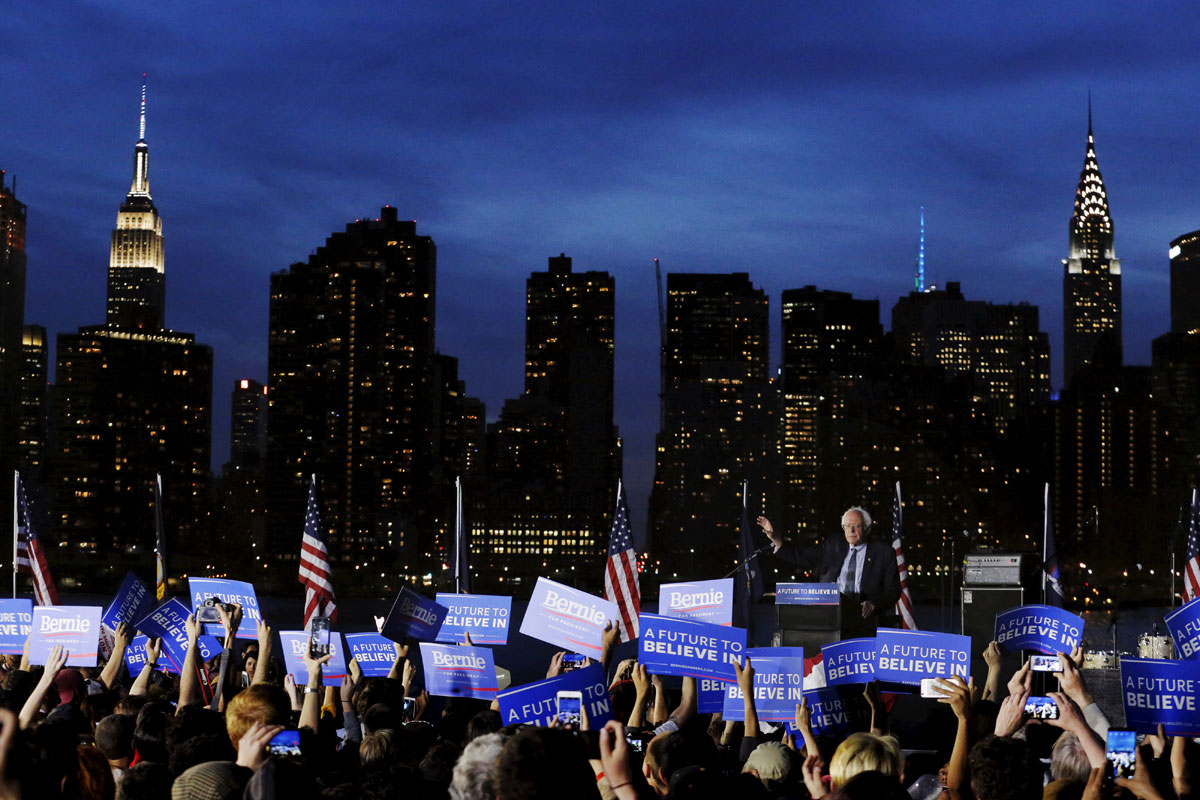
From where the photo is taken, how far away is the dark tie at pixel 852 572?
1703cm

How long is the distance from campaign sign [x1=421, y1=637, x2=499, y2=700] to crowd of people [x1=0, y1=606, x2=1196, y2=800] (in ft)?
5.02

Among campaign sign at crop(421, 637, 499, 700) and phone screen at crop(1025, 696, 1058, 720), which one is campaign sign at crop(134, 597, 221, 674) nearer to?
campaign sign at crop(421, 637, 499, 700)

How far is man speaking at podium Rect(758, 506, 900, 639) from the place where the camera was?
658 inches

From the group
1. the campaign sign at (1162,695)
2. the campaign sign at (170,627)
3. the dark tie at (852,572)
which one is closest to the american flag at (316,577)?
the dark tie at (852,572)

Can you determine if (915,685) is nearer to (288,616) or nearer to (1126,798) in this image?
(1126,798)

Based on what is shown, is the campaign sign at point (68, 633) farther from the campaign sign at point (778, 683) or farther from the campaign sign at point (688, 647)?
the campaign sign at point (778, 683)

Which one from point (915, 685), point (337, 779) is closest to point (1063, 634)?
point (915, 685)

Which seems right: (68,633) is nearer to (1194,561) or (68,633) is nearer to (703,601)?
(703,601)

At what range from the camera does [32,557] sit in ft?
71.4

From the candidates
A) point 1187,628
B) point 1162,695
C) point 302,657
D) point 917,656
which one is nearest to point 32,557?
point 302,657

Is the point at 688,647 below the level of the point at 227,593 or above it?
below

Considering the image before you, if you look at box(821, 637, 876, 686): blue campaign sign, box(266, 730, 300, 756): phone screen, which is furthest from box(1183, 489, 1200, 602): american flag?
box(266, 730, 300, 756): phone screen

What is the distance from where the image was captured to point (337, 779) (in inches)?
234

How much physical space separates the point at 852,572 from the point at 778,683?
8.22 metres
